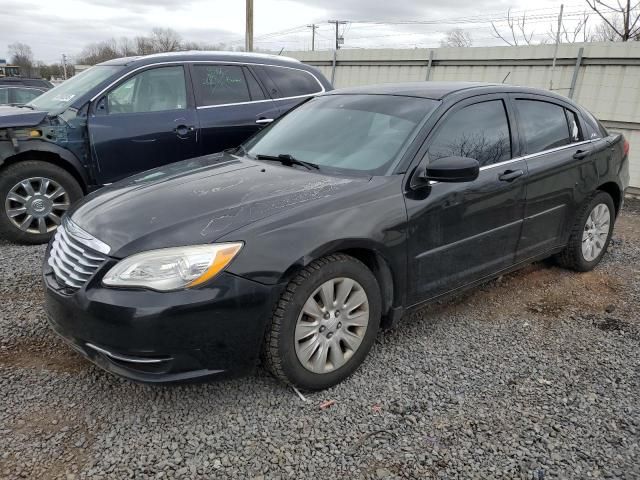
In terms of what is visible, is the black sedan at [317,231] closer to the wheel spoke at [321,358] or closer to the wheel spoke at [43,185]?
the wheel spoke at [321,358]

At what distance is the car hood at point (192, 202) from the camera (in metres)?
2.43

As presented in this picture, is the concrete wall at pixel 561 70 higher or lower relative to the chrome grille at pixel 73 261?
higher

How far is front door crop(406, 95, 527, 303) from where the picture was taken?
305cm

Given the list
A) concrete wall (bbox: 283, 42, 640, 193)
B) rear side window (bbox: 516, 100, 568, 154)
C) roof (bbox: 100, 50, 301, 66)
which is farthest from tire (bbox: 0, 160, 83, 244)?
concrete wall (bbox: 283, 42, 640, 193)

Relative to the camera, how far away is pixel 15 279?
4137mm

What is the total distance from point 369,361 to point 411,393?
38 centimetres

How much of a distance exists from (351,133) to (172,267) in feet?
5.29

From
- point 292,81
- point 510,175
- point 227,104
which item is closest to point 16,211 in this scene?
point 227,104

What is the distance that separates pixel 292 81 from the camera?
20.0ft

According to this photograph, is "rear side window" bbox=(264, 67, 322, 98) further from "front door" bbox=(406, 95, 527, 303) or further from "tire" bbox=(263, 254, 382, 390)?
"tire" bbox=(263, 254, 382, 390)

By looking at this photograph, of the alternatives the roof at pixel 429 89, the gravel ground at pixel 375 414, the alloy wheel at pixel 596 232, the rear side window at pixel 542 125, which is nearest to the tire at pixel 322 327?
the gravel ground at pixel 375 414

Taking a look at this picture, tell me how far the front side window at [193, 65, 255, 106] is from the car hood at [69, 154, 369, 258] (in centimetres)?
245

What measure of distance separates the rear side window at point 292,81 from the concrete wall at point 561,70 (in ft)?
9.94

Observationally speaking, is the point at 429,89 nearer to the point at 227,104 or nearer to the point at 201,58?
the point at 227,104
